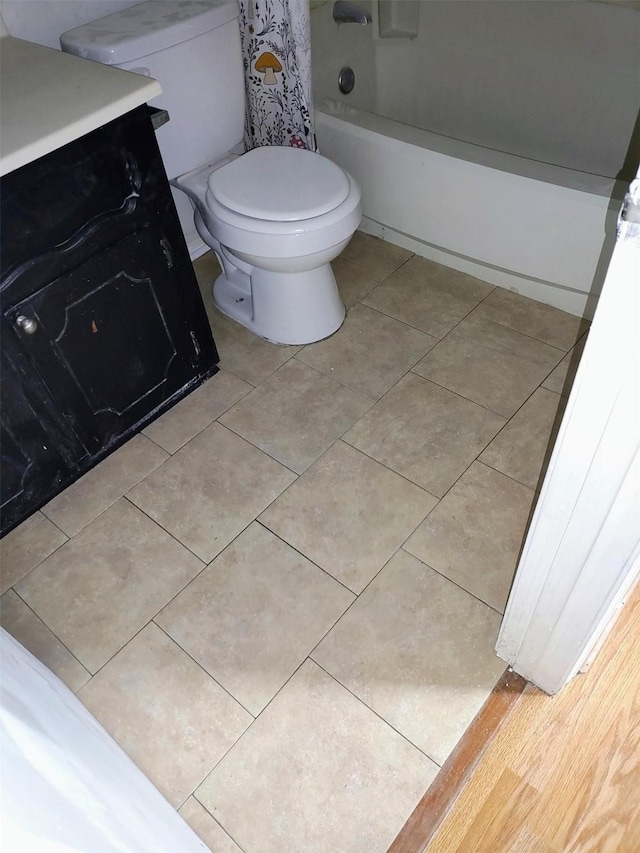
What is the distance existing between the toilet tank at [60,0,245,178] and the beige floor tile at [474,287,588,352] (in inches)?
37.9

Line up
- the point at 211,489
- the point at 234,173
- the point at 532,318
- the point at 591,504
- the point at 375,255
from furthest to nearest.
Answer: the point at 375,255
the point at 532,318
the point at 234,173
the point at 211,489
the point at 591,504

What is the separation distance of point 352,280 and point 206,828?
5.18ft

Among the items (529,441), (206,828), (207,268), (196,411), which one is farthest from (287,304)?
(206,828)

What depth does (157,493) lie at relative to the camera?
60.0 inches

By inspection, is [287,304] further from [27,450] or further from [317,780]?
[317,780]

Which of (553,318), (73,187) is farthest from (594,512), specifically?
(553,318)

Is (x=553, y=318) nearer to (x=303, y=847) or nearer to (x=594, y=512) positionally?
(x=594, y=512)

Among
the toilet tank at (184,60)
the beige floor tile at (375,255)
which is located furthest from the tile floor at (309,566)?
the toilet tank at (184,60)

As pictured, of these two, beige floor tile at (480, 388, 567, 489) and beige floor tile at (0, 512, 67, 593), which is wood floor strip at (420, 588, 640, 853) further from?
beige floor tile at (0, 512, 67, 593)

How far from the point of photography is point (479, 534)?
138 cm

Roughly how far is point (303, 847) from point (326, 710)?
0.22m

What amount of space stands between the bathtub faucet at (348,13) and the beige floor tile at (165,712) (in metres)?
2.11

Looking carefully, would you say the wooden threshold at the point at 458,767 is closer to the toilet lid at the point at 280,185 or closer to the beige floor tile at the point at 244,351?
the beige floor tile at the point at 244,351

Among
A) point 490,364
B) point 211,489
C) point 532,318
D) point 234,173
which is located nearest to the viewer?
point 211,489
